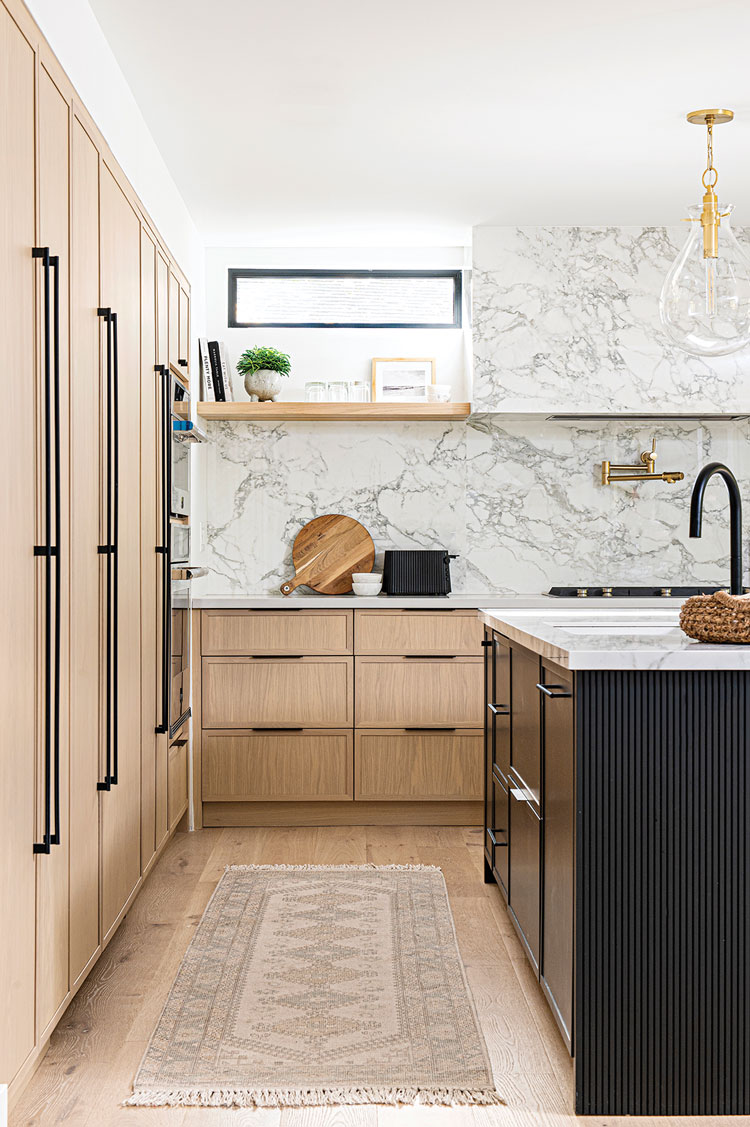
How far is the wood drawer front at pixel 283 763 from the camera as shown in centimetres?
421

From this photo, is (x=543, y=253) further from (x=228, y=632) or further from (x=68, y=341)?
(x=68, y=341)

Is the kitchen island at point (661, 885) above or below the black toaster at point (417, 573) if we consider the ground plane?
below

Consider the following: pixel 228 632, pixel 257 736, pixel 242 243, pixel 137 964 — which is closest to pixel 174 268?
pixel 242 243

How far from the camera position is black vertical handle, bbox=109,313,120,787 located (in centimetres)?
258

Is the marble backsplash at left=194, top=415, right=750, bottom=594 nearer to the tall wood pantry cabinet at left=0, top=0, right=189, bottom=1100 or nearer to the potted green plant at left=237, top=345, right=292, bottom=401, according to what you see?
the potted green plant at left=237, top=345, right=292, bottom=401

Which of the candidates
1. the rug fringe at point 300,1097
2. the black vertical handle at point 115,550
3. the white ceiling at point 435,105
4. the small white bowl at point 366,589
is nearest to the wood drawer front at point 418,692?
the small white bowl at point 366,589

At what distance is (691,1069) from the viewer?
6.37 feet

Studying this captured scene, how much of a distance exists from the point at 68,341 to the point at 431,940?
197cm

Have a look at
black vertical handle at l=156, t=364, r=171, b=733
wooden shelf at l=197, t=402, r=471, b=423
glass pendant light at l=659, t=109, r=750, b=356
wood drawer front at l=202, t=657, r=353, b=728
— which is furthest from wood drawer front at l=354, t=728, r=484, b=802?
glass pendant light at l=659, t=109, r=750, b=356

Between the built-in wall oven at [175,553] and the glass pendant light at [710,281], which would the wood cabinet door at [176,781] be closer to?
the built-in wall oven at [175,553]

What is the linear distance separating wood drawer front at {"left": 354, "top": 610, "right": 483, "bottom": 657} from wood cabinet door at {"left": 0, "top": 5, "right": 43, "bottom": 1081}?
2348mm

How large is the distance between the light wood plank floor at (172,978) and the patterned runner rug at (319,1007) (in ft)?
0.15

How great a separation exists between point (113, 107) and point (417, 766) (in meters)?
2.76

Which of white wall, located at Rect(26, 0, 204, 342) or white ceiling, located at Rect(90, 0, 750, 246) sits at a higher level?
white ceiling, located at Rect(90, 0, 750, 246)
